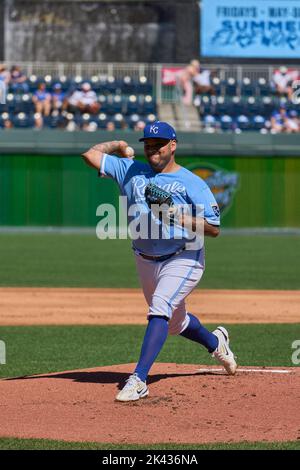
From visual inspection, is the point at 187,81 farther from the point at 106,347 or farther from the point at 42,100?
the point at 106,347

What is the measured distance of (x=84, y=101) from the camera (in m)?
26.9

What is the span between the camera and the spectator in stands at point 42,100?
26453 millimetres

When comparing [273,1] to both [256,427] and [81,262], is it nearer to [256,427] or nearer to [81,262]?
[81,262]

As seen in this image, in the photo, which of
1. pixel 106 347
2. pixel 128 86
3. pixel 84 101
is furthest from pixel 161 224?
pixel 128 86

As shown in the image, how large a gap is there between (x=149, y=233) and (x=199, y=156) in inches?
766

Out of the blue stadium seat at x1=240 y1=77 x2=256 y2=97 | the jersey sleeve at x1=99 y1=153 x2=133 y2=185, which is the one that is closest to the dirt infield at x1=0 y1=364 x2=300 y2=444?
the jersey sleeve at x1=99 y1=153 x2=133 y2=185

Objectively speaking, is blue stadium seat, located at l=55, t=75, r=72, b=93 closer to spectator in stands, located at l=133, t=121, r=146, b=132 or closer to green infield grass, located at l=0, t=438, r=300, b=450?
spectator in stands, located at l=133, t=121, r=146, b=132

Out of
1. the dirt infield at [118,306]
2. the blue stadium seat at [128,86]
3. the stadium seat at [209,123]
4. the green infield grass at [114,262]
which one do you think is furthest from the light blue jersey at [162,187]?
the blue stadium seat at [128,86]

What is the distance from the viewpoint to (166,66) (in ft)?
90.8

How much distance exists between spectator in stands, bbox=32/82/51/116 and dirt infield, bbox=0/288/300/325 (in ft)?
40.2

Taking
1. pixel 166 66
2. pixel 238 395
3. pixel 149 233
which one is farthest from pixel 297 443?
pixel 166 66

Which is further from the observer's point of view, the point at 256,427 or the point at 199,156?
the point at 199,156

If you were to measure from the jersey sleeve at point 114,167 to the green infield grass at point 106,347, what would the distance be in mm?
2087

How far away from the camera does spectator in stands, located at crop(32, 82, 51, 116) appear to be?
26.5m
